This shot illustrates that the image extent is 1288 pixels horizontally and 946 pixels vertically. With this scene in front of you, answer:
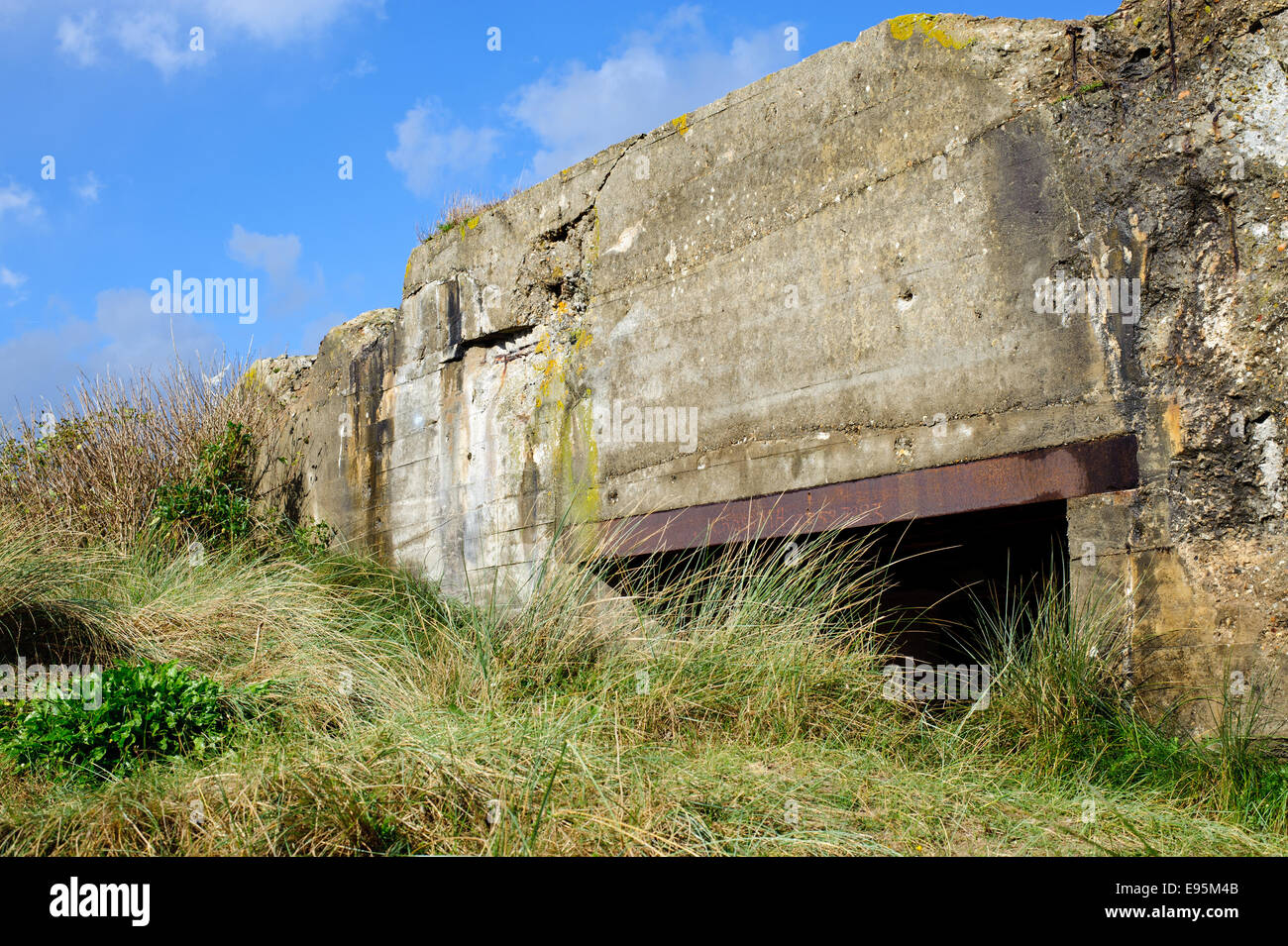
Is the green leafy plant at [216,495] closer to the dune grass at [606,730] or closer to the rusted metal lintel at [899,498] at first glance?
the dune grass at [606,730]

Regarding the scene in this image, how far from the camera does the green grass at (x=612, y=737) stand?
301 centimetres

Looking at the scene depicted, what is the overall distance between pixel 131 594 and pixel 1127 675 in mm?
4812

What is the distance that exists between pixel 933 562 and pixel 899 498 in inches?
50.1

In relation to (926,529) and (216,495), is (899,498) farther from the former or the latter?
(216,495)

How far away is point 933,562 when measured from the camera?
5691 mm

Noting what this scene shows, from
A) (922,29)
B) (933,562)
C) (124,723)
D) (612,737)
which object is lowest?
(612,737)

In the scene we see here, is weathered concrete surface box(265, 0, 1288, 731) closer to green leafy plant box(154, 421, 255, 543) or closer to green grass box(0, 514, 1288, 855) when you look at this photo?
green grass box(0, 514, 1288, 855)

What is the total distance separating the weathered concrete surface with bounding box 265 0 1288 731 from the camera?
3.94 m

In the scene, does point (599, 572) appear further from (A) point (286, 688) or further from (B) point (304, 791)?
(B) point (304, 791)

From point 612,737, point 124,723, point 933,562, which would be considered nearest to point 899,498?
point 933,562

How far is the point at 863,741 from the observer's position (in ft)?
13.4

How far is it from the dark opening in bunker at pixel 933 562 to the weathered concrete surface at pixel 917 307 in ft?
1.01

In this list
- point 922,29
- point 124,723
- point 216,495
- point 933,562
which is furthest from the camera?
point 216,495
